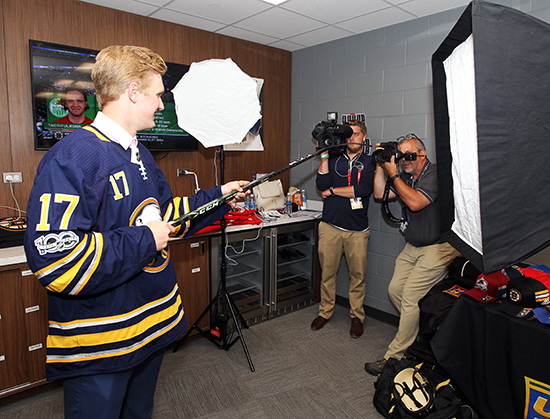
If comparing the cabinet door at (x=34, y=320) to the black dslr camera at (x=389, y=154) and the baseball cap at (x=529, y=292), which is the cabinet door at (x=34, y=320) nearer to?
the black dslr camera at (x=389, y=154)

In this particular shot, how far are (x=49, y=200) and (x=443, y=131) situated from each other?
3.14ft

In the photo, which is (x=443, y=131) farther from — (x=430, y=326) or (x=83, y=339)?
(x=430, y=326)

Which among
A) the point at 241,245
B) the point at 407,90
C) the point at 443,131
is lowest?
the point at 241,245

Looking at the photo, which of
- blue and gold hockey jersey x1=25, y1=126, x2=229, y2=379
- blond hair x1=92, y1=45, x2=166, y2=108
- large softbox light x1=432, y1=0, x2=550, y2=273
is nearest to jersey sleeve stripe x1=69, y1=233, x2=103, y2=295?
blue and gold hockey jersey x1=25, y1=126, x2=229, y2=379

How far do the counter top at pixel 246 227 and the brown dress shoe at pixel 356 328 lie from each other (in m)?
1.03

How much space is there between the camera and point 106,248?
986mm

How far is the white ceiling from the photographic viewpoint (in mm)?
2723

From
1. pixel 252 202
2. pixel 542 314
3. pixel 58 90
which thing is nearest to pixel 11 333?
pixel 58 90

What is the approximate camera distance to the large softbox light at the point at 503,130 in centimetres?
56

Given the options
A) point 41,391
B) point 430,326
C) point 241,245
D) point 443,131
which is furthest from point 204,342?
point 443,131

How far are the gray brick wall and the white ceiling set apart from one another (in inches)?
5.4

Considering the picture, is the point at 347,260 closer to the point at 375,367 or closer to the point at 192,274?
the point at 375,367

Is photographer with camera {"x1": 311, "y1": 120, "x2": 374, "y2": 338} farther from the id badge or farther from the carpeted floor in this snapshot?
the carpeted floor

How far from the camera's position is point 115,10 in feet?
9.29
